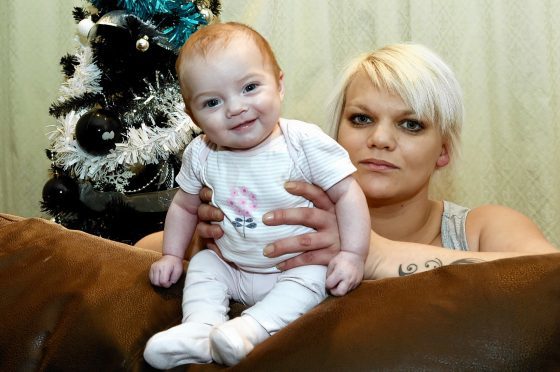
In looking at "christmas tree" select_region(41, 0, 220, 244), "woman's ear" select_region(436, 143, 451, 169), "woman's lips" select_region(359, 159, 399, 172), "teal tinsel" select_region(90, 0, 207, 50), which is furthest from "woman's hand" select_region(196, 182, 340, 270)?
"teal tinsel" select_region(90, 0, 207, 50)

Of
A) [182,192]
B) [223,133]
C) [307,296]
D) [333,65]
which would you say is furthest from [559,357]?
[333,65]

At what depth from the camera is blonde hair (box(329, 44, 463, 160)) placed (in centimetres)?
162

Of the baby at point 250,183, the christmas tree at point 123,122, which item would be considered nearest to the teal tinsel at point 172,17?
the christmas tree at point 123,122

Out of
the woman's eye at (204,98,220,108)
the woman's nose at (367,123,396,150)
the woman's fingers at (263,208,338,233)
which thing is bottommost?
the woman's fingers at (263,208,338,233)

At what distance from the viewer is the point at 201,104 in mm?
1122

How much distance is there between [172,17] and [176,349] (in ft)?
4.27

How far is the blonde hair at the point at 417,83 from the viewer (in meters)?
1.62

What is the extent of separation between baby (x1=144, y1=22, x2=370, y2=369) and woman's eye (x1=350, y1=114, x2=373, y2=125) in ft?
1.79

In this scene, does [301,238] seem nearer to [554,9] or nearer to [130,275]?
[130,275]

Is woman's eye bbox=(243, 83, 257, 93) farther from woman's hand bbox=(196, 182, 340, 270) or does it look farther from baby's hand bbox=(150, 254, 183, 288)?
baby's hand bbox=(150, 254, 183, 288)

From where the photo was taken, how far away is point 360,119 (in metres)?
1.71

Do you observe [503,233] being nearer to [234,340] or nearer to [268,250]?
[268,250]

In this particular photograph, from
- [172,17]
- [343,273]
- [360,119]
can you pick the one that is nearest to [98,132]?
[172,17]

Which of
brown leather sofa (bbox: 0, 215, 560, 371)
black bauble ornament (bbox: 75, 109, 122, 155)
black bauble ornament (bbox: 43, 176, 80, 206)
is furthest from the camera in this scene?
black bauble ornament (bbox: 43, 176, 80, 206)
